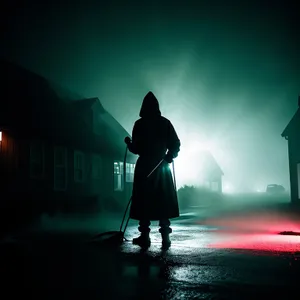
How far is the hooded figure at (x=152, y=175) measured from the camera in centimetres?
499

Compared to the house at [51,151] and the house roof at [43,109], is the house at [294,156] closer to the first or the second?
the house at [51,151]

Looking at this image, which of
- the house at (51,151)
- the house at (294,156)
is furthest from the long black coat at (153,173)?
the house at (294,156)

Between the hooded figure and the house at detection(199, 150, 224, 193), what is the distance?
49097 mm

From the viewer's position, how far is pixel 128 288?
2561 millimetres

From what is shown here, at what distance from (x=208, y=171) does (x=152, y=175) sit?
51.7 metres

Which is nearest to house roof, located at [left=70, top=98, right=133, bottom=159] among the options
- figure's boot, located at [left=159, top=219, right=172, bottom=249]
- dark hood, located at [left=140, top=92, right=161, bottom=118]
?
dark hood, located at [left=140, top=92, right=161, bottom=118]

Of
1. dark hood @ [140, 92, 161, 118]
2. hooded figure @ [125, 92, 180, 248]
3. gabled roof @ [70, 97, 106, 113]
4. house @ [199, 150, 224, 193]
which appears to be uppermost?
gabled roof @ [70, 97, 106, 113]

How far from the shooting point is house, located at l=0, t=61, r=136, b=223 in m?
14.5

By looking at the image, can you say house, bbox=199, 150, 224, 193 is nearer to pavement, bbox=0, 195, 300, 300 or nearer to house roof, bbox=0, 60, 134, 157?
house roof, bbox=0, 60, 134, 157

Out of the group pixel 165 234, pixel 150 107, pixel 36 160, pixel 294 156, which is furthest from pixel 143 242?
pixel 294 156

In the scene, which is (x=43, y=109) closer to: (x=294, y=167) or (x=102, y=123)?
(x=102, y=123)

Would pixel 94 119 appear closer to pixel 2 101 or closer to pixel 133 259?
pixel 2 101

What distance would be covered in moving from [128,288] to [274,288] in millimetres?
1023

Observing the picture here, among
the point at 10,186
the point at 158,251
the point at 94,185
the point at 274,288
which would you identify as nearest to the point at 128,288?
the point at 274,288
